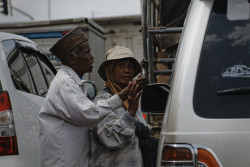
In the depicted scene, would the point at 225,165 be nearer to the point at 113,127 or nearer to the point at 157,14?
the point at 113,127

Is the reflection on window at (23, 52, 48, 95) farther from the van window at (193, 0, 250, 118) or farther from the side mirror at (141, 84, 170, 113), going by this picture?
the van window at (193, 0, 250, 118)

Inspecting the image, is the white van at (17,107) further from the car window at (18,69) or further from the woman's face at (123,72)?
the woman's face at (123,72)

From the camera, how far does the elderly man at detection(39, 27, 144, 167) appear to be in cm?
296

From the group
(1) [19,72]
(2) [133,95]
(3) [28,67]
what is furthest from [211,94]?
(3) [28,67]

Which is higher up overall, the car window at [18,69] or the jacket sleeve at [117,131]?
the car window at [18,69]

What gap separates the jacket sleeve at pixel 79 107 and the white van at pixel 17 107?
536mm

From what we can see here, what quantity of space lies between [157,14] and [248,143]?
4.95 meters

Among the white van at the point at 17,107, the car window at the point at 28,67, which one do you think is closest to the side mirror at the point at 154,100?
the white van at the point at 17,107

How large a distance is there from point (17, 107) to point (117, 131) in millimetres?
905

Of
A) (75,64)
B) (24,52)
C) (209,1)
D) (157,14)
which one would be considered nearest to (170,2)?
(157,14)

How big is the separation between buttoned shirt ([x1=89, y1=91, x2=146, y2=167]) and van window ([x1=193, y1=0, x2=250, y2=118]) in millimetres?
922

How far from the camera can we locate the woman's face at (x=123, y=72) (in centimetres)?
334

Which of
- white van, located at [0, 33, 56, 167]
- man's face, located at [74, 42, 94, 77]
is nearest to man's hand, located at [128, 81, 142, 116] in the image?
man's face, located at [74, 42, 94, 77]

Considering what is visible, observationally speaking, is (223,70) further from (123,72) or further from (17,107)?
(17,107)
